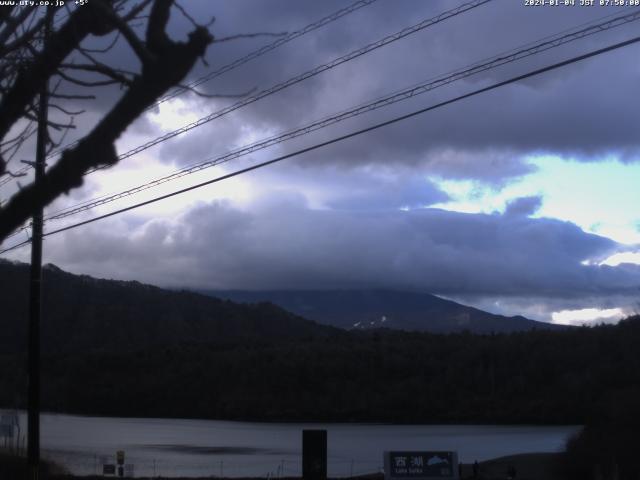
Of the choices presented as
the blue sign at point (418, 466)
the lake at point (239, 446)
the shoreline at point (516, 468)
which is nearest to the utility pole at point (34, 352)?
the blue sign at point (418, 466)

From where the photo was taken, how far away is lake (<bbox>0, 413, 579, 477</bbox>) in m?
47.7

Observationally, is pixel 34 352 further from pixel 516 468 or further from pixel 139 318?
pixel 139 318

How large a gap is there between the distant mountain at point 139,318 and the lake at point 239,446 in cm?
5701

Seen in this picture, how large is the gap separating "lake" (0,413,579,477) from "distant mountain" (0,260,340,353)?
187 ft

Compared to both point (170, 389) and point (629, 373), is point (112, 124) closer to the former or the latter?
point (629, 373)

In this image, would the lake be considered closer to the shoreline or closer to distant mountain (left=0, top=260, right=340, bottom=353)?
the shoreline

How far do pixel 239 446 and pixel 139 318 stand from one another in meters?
103

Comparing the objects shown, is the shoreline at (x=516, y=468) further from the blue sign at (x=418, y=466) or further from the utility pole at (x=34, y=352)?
the blue sign at (x=418, y=466)

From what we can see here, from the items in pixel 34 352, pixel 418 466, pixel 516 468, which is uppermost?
pixel 34 352

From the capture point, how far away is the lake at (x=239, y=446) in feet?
→ 156

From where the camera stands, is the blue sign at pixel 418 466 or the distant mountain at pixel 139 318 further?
the distant mountain at pixel 139 318

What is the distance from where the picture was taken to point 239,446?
221 ft

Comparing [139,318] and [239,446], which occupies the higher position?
[139,318]

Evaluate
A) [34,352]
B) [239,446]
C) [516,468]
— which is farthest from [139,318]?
[34,352]
